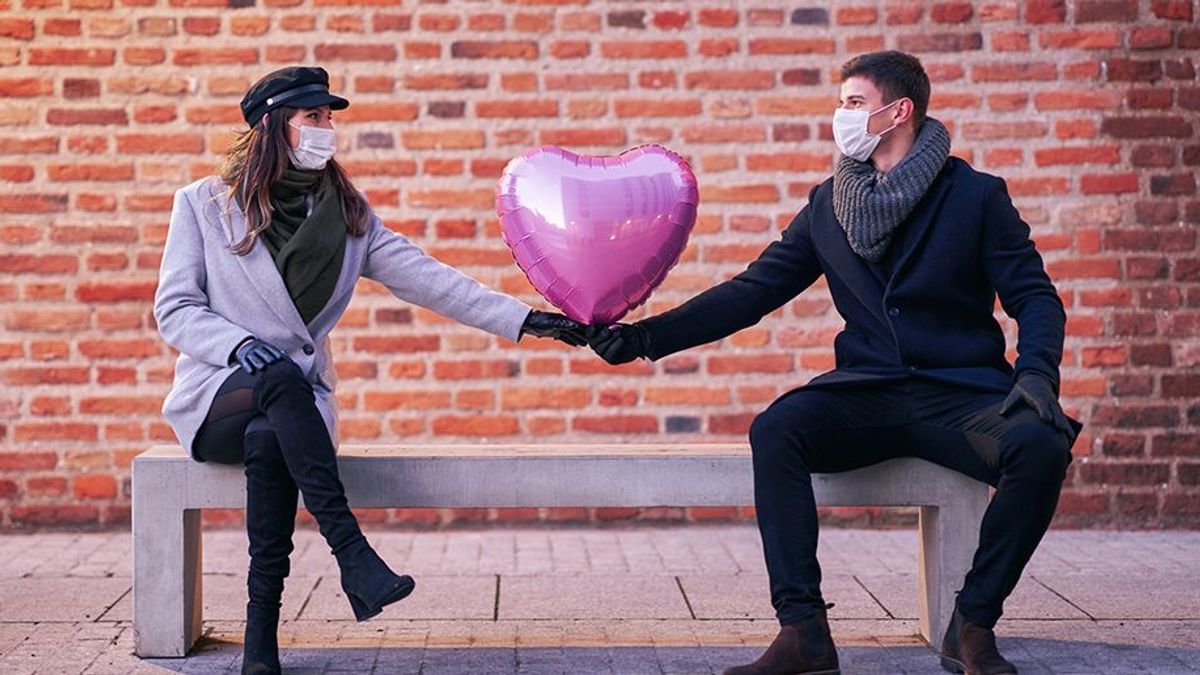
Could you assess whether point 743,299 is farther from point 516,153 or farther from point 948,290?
point 516,153

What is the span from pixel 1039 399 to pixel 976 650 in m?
0.60

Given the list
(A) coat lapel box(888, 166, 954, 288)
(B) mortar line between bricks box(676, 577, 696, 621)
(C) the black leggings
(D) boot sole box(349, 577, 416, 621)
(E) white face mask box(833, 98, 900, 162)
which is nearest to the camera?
(D) boot sole box(349, 577, 416, 621)

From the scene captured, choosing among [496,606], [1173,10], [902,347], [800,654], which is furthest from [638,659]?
[1173,10]

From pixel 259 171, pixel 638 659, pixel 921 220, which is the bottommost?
pixel 638 659

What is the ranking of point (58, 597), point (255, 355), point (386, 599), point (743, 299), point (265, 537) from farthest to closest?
point (58, 597), point (743, 299), point (255, 355), point (265, 537), point (386, 599)

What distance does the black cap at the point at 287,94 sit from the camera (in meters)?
4.16

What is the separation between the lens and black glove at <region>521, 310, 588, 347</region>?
418 centimetres

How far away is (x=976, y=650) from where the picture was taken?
384cm

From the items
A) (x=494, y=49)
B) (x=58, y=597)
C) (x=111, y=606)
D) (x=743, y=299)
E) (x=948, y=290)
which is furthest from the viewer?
(x=494, y=49)

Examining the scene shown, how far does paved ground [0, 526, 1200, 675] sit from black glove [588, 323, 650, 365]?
2.48ft

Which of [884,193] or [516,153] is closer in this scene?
[884,193]

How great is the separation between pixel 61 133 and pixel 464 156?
1.42 m

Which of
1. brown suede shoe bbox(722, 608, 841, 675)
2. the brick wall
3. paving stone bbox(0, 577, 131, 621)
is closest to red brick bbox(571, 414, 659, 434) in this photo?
the brick wall

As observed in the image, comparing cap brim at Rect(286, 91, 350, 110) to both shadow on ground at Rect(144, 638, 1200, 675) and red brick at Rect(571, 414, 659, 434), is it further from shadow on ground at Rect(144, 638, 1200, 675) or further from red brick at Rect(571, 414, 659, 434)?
red brick at Rect(571, 414, 659, 434)
